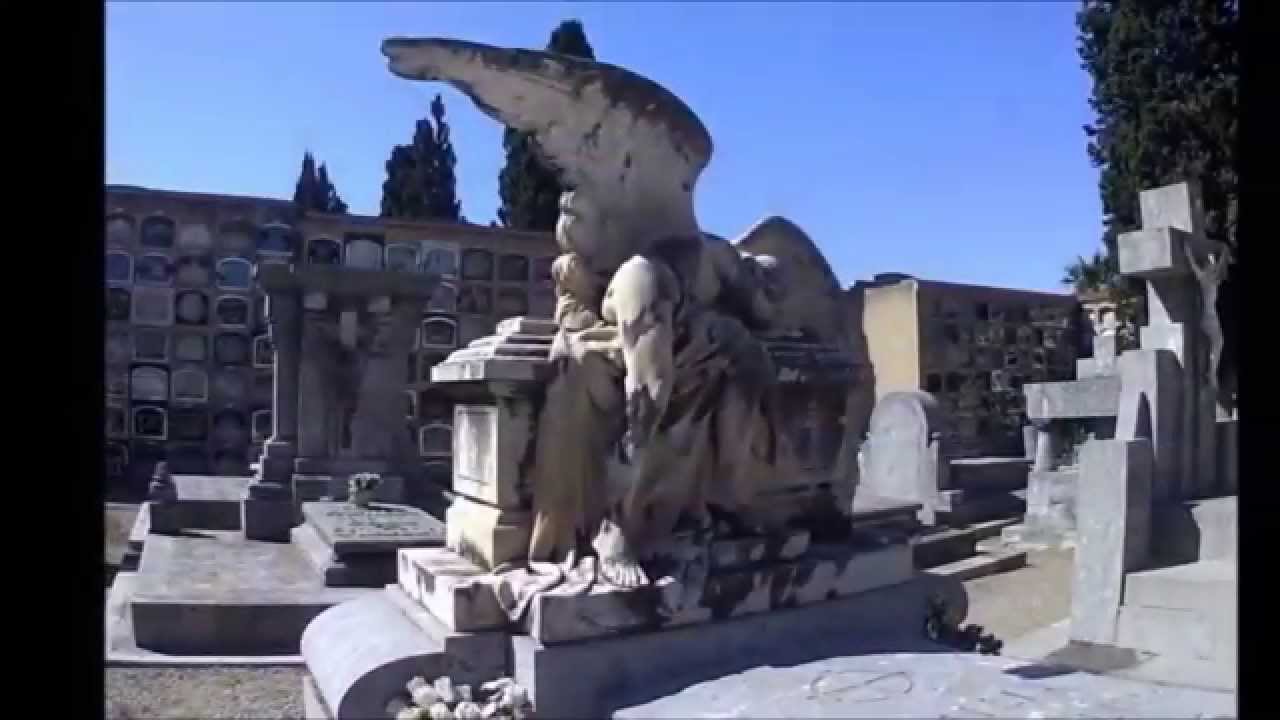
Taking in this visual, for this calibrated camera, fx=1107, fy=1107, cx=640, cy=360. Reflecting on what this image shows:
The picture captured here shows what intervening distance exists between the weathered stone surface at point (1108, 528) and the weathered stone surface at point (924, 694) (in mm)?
2556

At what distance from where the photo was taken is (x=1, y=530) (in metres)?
0.81

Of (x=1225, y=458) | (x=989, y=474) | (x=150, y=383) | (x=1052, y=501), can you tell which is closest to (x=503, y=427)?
(x=1225, y=458)

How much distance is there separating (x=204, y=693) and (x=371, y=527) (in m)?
2.39

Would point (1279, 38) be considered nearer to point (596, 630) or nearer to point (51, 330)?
point (51, 330)

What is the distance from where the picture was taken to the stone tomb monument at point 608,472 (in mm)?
3561

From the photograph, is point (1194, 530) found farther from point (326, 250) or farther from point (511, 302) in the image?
point (326, 250)

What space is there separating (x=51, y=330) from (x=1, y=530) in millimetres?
150

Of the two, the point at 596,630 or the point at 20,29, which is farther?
the point at 596,630

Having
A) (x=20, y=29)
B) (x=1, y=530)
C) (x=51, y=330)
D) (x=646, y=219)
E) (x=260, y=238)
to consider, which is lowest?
(x=1, y=530)

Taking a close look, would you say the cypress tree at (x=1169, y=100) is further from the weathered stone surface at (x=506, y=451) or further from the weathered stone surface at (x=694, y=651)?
the weathered stone surface at (x=506, y=451)

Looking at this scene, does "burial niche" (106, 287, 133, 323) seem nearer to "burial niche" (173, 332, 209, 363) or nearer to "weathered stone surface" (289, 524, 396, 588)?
"burial niche" (173, 332, 209, 363)

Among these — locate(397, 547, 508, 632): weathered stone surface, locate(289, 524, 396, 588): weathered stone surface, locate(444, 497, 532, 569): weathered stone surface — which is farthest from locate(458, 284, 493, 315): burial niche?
locate(444, 497, 532, 569): weathered stone surface

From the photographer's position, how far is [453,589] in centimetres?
358

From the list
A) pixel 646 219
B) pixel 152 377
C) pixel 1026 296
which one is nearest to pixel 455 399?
pixel 646 219
